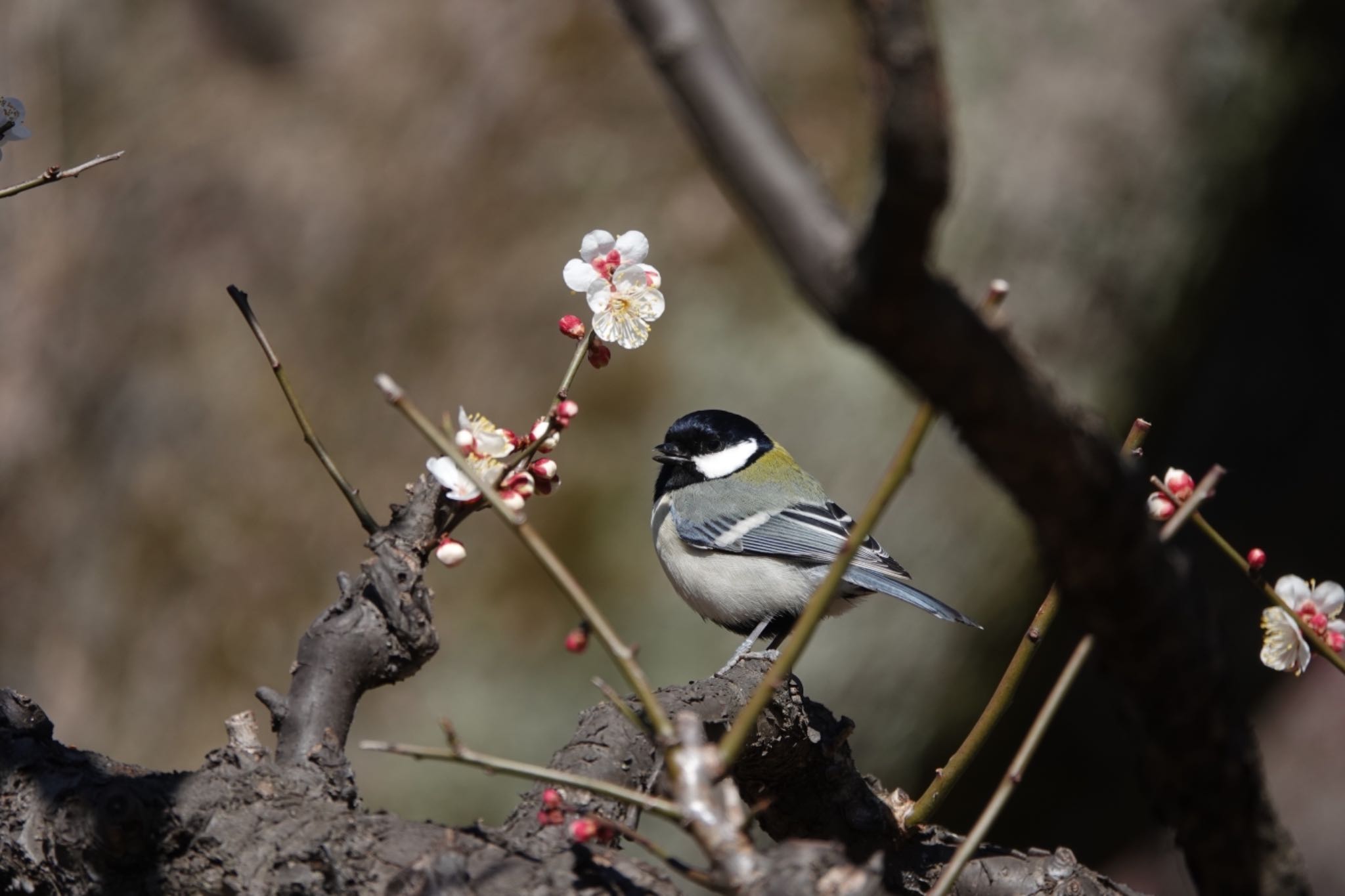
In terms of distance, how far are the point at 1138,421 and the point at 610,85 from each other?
310 cm

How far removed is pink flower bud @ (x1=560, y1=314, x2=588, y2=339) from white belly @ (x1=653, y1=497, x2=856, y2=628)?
1188mm

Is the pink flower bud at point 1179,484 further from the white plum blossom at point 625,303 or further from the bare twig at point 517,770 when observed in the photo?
the bare twig at point 517,770

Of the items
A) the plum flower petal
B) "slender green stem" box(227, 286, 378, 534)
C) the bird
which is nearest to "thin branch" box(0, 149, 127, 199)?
"slender green stem" box(227, 286, 378, 534)

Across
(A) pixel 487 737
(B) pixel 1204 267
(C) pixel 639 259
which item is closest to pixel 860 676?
(A) pixel 487 737

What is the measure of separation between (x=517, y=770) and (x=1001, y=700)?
0.75m

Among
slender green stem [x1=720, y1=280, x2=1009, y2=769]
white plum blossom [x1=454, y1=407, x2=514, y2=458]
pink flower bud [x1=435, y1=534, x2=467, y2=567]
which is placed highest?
white plum blossom [x1=454, y1=407, x2=514, y2=458]

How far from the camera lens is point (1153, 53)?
4023 mm

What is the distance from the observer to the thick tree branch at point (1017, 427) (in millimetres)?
606

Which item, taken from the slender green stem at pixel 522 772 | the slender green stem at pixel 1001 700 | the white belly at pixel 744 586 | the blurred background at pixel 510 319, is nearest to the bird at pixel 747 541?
the white belly at pixel 744 586

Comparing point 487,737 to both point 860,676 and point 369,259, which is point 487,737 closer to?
point 860,676

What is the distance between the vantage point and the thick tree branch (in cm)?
61

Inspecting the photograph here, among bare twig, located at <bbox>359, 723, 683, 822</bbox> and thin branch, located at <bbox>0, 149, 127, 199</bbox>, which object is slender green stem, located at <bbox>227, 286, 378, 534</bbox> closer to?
thin branch, located at <bbox>0, 149, 127, 199</bbox>

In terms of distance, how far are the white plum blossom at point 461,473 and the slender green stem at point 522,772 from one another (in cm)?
46

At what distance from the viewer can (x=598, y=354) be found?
1.47 meters
